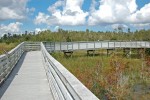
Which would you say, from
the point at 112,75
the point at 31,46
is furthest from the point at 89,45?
the point at 31,46

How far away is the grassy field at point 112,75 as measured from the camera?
4144cm

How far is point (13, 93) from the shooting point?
492 inches

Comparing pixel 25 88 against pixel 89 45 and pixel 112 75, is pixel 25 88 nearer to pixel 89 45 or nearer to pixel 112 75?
pixel 112 75

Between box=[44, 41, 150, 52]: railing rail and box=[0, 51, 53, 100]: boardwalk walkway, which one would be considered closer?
box=[0, 51, 53, 100]: boardwalk walkway

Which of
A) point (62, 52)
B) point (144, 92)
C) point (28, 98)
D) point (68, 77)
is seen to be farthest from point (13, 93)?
point (62, 52)

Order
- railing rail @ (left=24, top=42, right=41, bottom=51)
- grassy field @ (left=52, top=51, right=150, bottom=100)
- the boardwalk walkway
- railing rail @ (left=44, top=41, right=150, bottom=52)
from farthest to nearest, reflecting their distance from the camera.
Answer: railing rail @ (left=44, top=41, right=150, bottom=52) → railing rail @ (left=24, top=42, right=41, bottom=51) → grassy field @ (left=52, top=51, right=150, bottom=100) → the boardwalk walkway

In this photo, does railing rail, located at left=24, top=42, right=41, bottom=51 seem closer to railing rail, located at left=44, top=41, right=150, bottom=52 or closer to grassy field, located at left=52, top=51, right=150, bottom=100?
railing rail, located at left=44, top=41, right=150, bottom=52

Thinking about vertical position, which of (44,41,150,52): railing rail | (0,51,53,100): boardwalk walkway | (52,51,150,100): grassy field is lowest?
(52,51,150,100): grassy field

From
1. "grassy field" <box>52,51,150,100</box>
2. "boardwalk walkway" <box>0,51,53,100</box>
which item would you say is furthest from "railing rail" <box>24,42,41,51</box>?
"boardwalk walkway" <box>0,51,53,100</box>

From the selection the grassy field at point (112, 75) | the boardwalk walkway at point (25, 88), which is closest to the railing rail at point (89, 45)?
the grassy field at point (112, 75)

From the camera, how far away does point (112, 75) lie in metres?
50.6

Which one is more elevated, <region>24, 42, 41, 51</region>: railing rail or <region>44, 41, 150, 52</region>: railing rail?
<region>24, 42, 41, 51</region>: railing rail

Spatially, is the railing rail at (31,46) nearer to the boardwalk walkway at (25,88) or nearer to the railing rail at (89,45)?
the railing rail at (89,45)

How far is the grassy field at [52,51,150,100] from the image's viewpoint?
136 feet
